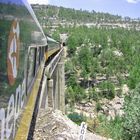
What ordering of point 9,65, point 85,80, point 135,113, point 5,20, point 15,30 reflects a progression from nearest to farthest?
point 5,20 → point 9,65 → point 15,30 → point 135,113 → point 85,80

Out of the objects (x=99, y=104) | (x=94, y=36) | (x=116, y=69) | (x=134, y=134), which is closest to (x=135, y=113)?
(x=134, y=134)

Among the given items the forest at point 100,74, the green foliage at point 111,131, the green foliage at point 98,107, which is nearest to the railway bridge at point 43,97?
the green foliage at point 111,131

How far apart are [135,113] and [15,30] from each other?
19.3 meters

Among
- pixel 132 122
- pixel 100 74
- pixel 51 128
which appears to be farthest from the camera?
pixel 100 74

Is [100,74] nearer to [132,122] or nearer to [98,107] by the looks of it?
[98,107]

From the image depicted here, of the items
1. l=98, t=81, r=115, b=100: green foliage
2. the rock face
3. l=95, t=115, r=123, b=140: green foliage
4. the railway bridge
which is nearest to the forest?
l=98, t=81, r=115, b=100: green foliage

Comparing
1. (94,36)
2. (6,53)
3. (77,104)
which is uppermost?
(6,53)

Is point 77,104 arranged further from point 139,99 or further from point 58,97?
point 139,99

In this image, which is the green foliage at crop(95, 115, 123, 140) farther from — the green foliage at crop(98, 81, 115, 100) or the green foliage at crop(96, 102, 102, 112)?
the green foliage at crop(98, 81, 115, 100)

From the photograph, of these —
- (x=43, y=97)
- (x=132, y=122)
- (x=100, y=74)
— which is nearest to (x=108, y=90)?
(x=100, y=74)

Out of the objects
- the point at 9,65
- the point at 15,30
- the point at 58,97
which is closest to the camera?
the point at 9,65

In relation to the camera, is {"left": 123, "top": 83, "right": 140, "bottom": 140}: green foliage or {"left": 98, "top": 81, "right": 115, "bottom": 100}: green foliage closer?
{"left": 123, "top": 83, "right": 140, "bottom": 140}: green foliage

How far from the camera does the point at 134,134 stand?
23.2 meters

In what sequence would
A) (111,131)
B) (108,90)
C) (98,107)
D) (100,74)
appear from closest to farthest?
1. (111,131)
2. (98,107)
3. (108,90)
4. (100,74)
